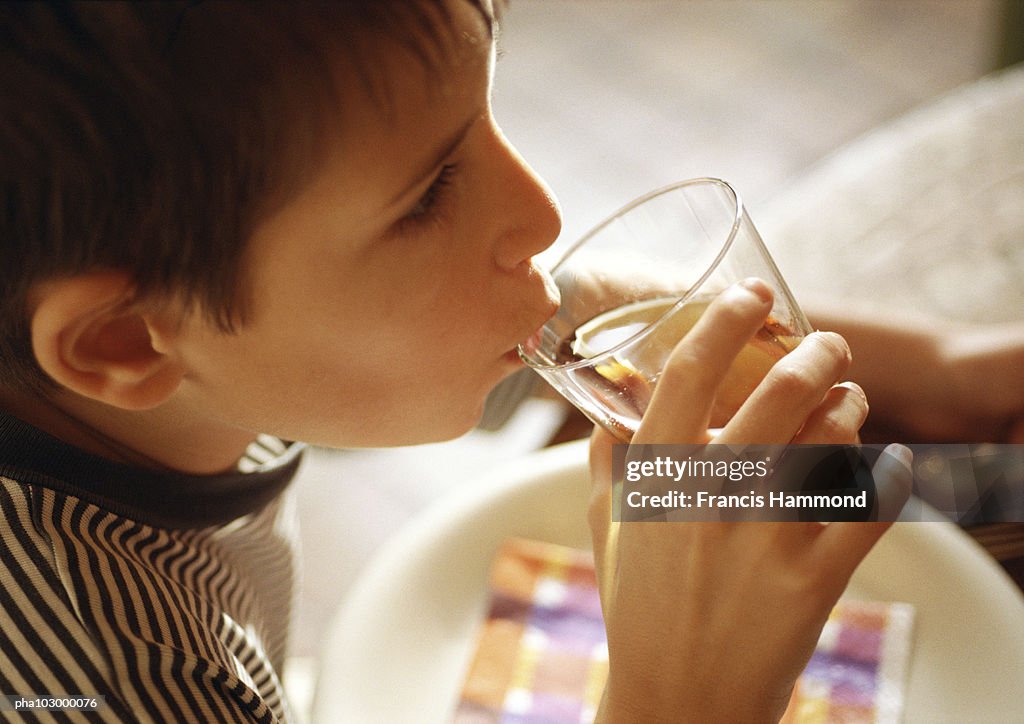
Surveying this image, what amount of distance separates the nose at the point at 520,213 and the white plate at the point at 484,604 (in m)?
0.26

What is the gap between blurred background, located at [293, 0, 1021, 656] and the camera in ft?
7.61

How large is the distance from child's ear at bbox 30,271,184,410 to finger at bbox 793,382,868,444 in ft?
1.18

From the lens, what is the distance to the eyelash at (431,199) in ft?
1.75

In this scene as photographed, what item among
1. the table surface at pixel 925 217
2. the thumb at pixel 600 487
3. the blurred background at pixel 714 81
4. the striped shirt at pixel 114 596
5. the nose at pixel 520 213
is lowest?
the striped shirt at pixel 114 596

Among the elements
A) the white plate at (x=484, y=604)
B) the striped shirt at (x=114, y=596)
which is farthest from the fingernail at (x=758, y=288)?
the striped shirt at (x=114, y=596)

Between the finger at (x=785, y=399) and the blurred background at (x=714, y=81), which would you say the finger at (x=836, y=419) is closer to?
the finger at (x=785, y=399)

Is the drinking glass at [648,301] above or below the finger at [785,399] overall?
above

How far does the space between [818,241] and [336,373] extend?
66 centimetres

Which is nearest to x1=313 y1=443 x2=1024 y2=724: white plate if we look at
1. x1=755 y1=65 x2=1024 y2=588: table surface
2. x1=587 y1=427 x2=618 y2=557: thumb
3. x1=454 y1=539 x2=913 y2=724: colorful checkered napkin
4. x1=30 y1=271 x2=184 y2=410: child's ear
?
x1=454 y1=539 x2=913 y2=724: colorful checkered napkin

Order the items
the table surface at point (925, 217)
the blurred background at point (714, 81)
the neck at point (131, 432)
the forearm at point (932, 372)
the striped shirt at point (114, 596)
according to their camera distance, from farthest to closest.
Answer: the blurred background at point (714, 81), the table surface at point (925, 217), the forearm at point (932, 372), the neck at point (131, 432), the striped shirt at point (114, 596)

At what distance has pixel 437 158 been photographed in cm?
52

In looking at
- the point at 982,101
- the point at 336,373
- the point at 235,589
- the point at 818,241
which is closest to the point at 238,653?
the point at 235,589

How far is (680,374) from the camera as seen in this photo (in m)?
0.51

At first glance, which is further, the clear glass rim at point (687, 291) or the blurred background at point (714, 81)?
the blurred background at point (714, 81)
